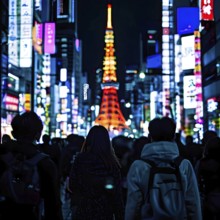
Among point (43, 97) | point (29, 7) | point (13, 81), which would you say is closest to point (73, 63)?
point (43, 97)

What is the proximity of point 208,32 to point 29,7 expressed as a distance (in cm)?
2017

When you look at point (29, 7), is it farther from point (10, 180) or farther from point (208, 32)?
point (10, 180)

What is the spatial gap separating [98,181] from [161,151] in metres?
1.23

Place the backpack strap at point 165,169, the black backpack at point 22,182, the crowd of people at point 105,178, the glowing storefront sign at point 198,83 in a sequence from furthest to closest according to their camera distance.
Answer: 1. the glowing storefront sign at point 198,83
2. the backpack strap at point 165,169
3. the crowd of people at point 105,178
4. the black backpack at point 22,182

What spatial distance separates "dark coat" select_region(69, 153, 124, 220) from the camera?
4.93 metres

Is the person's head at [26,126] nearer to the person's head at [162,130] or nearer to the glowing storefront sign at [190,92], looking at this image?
the person's head at [162,130]

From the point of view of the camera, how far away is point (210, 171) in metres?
5.39

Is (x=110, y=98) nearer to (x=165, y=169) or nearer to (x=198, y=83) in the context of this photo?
(x=198, y=83)

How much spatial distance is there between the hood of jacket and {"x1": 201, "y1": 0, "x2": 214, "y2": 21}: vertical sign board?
103 feet

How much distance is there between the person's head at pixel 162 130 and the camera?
158 inches

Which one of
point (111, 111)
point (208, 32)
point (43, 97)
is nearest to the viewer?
point (208, 32)

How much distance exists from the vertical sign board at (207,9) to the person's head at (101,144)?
30.6m

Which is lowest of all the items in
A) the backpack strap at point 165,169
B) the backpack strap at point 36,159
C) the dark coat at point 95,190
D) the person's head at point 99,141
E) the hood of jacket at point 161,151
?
the dark coat at point 95,190

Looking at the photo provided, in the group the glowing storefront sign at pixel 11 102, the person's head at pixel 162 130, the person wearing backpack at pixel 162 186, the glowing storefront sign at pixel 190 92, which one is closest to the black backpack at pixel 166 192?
the person wearing backpack at pixel 162 186
